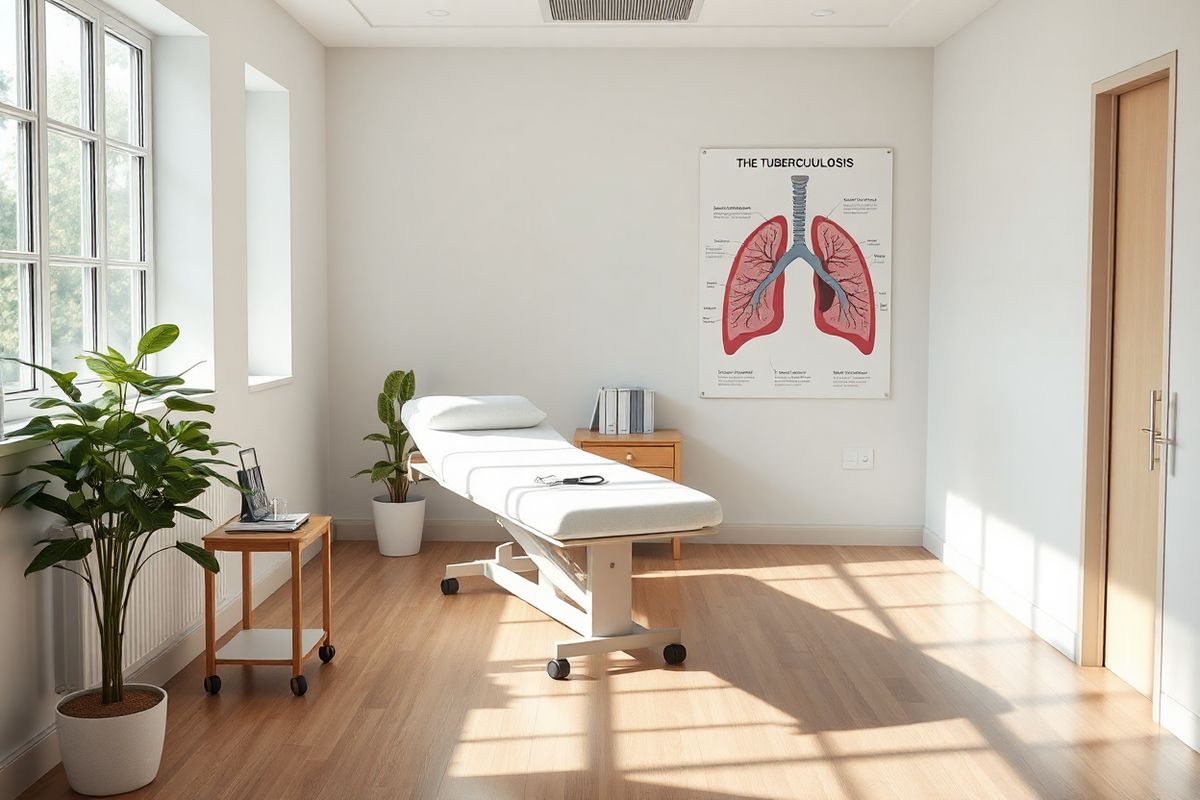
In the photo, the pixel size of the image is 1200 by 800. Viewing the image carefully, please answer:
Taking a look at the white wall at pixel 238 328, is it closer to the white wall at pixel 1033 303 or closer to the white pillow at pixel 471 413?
the white pillow at pixel 471 413

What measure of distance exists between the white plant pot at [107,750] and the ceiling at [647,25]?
129 inches

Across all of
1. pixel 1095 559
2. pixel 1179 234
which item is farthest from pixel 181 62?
pixel 1095 559

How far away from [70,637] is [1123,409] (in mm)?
3283

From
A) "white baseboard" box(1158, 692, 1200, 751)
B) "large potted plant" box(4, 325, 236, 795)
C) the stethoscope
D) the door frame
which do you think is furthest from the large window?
"white baseboard" box(1158, 692, 1200, 751)

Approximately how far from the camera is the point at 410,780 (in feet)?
9.30

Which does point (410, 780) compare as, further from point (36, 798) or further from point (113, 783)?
point (36, 798)

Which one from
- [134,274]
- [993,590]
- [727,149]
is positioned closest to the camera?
[134,274]

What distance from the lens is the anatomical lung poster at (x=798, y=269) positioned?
5609 millimetres

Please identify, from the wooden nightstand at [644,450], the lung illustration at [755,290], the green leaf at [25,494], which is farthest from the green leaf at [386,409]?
the green leaf at [25,494]

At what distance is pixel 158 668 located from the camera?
3516 millimetres

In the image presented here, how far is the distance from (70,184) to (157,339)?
89 centimetres

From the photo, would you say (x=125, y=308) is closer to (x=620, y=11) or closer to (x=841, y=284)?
(x=620, y=11)

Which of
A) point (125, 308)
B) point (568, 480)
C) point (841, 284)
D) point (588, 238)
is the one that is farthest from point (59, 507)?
point (841, 284)

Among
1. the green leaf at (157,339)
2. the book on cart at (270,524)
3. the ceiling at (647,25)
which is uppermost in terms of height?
the ceiling at (647,25)
